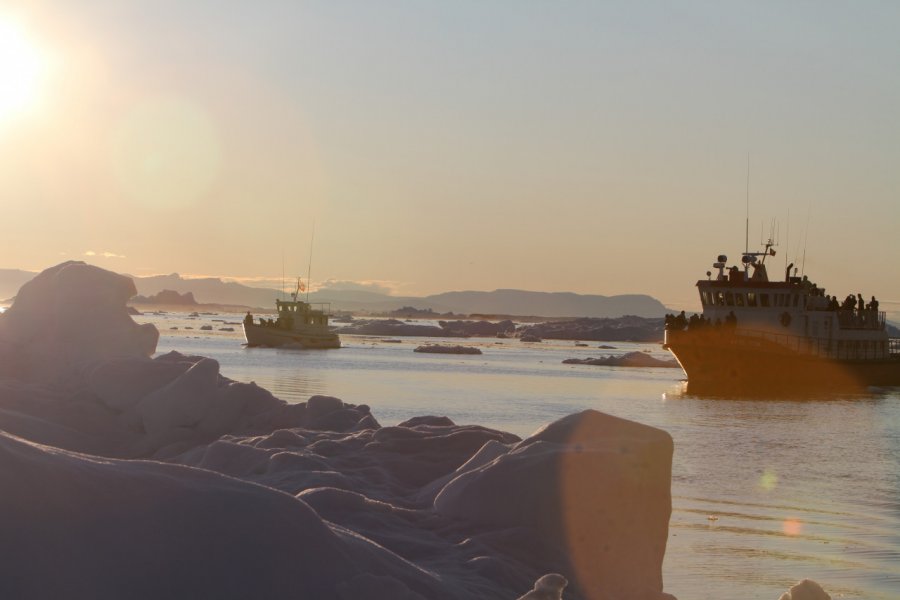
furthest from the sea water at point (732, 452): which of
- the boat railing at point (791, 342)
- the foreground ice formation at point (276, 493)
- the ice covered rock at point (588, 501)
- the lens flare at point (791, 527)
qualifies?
the boat railing at point (791, 342)

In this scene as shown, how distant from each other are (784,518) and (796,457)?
31.2 feet

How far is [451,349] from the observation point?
87.8 metres

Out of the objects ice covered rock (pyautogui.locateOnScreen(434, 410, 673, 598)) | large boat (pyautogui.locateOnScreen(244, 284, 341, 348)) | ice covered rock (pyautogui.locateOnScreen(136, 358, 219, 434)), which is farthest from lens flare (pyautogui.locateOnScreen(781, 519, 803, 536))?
large boat (pyautogui.locateOnScreen(244, 284, 341, 348))

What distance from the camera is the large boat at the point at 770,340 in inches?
2125

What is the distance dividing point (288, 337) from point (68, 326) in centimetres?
6715

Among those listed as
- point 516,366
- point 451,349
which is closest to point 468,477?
point 516,366

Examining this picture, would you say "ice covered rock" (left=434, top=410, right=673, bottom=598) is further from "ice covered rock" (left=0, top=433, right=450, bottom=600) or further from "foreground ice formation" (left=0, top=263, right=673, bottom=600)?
"ice covered rock" (left=0, top=433, right=450, bottom=600)

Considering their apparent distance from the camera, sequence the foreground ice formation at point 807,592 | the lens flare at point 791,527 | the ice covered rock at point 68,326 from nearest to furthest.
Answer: the foreground ice formation at point 807,592, the lens flare at point 791,527, the ice covered rock at point 68,326

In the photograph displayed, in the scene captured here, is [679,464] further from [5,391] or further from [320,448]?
[5,391]

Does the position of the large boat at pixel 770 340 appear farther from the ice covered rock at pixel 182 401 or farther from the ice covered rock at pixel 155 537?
the ice covered rock at pixel 155 537

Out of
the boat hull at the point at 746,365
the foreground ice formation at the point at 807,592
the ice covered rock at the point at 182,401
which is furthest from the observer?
the boat hull at the point at 746,365

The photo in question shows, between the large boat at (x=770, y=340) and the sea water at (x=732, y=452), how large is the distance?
2562mm

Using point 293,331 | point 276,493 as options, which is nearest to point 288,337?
point 293,331

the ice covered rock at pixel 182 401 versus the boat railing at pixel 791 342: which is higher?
the boat railing at pixel 791 342
